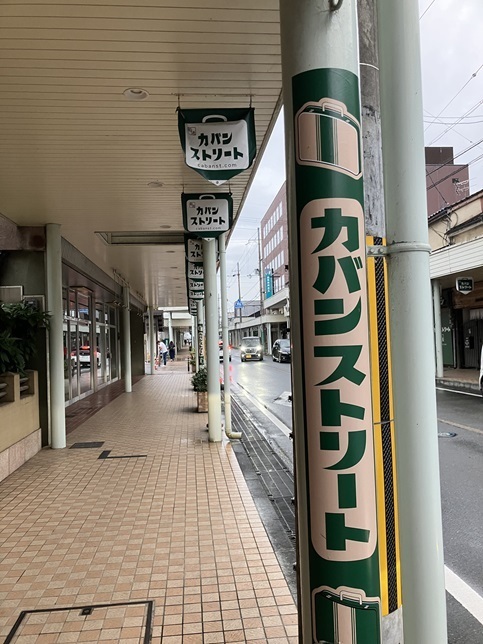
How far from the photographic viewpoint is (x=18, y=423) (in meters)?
6.84

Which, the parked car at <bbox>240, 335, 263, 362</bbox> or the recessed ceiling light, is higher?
the recessed ceiling light

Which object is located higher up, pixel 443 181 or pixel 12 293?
pixel 443 181

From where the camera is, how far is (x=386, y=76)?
5.23 ft

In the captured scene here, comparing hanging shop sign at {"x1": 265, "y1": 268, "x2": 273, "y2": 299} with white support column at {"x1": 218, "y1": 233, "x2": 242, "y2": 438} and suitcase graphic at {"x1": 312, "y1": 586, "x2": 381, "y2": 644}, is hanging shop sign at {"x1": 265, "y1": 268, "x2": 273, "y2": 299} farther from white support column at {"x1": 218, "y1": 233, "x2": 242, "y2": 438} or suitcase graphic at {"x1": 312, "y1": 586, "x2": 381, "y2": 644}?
suitcase graphic at {"x1": 312, "y1": 586, "x2": 381, "y2": 644}

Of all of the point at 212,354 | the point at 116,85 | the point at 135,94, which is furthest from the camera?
the point at 212,354

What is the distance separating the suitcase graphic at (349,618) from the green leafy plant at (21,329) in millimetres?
6364

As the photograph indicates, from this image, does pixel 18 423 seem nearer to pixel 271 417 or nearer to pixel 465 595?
pixel 271 417

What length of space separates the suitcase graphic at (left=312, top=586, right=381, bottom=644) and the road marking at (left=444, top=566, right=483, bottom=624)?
2060 millimetres

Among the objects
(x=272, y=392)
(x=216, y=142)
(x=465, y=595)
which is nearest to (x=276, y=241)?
(x=272, y=392)

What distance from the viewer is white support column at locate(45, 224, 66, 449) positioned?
7.89 m

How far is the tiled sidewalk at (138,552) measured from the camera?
2.98 metres

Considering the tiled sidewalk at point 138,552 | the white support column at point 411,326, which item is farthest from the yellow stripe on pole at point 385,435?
the tiled sidewalk at point 138,552

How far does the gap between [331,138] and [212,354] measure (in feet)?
22.6

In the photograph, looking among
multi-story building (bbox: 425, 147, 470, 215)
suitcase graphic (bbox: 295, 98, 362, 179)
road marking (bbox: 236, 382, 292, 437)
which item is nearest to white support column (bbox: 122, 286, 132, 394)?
road marking (bbox: 236, 382, 292, 437)
